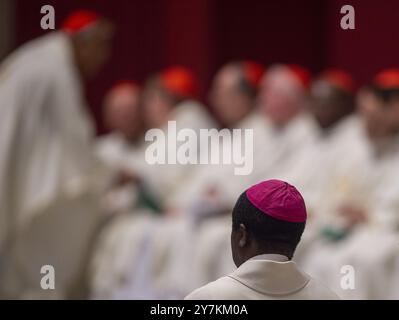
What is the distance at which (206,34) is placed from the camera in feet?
28.8

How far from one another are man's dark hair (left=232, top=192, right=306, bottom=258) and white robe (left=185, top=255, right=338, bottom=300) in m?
0.03

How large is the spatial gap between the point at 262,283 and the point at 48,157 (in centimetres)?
432

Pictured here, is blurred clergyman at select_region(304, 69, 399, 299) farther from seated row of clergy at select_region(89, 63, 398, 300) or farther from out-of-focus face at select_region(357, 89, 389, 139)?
seated row of clergy at select_region(89, 63, 398, 300)

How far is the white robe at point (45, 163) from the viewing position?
20.7 ft

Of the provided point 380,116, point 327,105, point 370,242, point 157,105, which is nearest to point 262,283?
point 370,242

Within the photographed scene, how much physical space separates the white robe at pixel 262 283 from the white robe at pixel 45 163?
398 centimetres

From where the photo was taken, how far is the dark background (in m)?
8.61

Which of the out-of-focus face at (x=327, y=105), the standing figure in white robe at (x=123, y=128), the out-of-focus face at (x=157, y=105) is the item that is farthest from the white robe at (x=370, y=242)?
the standing figure in white robe at (x=123, y=128)

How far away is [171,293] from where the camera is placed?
5.90 m

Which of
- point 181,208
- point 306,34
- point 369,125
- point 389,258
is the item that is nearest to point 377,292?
point 389,258

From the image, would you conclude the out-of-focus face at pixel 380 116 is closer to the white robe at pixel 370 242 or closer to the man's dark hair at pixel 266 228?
the white robe at pixel 370 242

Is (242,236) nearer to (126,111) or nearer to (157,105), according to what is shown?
(157,105)
